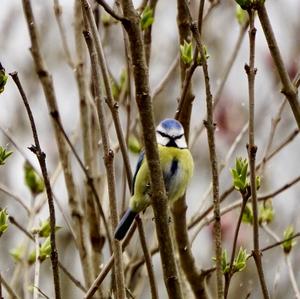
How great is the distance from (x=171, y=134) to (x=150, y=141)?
1025 millimetres

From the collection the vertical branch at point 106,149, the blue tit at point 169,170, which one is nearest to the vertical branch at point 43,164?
the vertical branch at point 106,149

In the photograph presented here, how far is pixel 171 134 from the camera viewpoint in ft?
8.46

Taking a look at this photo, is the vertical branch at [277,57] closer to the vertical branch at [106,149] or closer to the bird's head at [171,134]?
the vertical branch at [106,149]

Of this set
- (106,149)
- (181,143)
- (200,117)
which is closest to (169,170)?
(181,143)

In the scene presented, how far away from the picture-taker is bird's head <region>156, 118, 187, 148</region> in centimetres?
248

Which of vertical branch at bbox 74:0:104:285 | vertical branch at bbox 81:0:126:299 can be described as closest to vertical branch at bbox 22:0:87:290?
vertical branch at bbox 74:0:104:285

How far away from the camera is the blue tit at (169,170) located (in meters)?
2.50

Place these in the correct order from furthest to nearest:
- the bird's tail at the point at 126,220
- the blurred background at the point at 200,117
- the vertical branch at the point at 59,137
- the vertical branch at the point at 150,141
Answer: the blurred background at the point at 200,117 → the vertical branch at the point at 59,137 → the bird's tail at the point at 126,220 → the vertical branch at the point at 150,141

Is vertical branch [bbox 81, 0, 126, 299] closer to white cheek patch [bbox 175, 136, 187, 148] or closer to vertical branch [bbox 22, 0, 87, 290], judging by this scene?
vertical branch [bbox 22, 0, 87, 290]

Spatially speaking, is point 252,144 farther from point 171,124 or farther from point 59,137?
point 59,137

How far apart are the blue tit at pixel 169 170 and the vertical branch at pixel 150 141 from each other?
27.3 inches

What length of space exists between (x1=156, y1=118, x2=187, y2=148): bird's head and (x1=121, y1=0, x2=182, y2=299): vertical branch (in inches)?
31.1

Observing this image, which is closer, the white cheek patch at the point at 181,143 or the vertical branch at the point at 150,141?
the vertical branch at the point at 150,141

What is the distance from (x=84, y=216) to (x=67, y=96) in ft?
12.0
